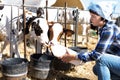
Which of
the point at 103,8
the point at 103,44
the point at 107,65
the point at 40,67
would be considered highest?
the point at 103,8

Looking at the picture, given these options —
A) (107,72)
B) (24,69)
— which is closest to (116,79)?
(107,72)

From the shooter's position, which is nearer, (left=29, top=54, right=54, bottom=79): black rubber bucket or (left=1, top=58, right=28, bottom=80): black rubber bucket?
(left=1, top=58, right=28, bottom=80): black rubber bucket

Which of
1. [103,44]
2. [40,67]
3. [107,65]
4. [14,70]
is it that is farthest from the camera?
[40,67]

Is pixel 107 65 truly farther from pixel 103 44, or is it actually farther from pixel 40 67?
pixel 40 67

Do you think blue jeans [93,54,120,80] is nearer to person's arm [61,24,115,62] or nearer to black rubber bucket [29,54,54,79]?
person's arm [61,24,115,62]

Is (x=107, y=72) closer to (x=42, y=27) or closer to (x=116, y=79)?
(x=116, y=79)

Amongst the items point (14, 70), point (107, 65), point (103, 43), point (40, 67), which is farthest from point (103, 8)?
point (40, 67)

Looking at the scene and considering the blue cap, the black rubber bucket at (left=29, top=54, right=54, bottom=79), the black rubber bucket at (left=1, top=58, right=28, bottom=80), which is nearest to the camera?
the blue cap

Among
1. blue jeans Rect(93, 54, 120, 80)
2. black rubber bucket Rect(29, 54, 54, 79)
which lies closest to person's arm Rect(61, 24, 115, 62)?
blue jeans Rect(93, 54, 120, 80)

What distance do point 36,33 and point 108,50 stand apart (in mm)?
2862

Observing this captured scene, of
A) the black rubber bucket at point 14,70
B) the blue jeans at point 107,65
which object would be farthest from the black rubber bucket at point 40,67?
the blue jeans at point 107,65

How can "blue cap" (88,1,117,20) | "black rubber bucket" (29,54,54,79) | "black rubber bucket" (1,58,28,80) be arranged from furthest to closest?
1. "black rubber bucket" (29,54,54,79)
2. "black rubber bucket" (1,58,28,80)
3. "blue cap" (88,1,117,20)

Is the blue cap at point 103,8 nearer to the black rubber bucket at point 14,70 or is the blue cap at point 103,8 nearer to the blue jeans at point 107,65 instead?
the blue jeans at point 107,65

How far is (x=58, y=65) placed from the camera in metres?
5.77
